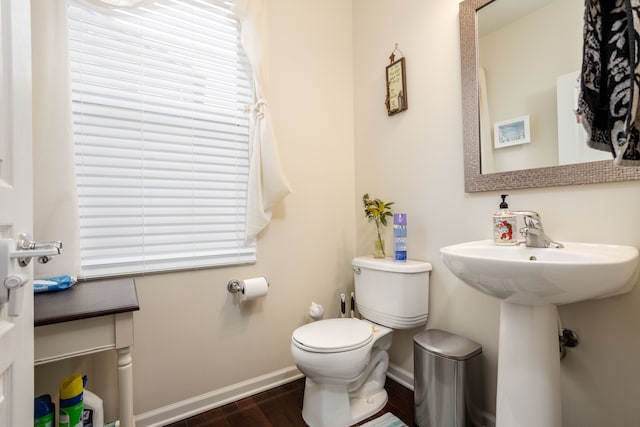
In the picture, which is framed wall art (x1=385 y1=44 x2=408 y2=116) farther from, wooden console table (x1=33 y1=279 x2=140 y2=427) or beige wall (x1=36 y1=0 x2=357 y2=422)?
wooden console table (x1=33 y1=279 x2=140 y2=427)

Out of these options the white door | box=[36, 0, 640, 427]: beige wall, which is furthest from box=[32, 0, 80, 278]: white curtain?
the white door

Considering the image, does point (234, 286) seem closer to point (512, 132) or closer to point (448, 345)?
point (448, 345)

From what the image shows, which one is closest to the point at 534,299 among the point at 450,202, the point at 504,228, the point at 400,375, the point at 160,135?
the point at 504,228

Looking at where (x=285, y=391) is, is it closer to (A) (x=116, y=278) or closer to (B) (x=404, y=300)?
(B) (x=404, y=300)

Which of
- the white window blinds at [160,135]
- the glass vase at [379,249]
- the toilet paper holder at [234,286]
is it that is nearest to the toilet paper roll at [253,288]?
the toilet paper holder at [234,286]

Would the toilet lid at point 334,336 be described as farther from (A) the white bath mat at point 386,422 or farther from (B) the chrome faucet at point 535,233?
(B) the chrome faucet at point 535,233

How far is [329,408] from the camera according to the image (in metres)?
1.40

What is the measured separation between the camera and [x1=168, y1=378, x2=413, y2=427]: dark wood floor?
1454 mm

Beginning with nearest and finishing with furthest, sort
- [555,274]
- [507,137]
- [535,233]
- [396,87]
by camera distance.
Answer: [555,274] < [535,233] < [507,137] < [396,87]

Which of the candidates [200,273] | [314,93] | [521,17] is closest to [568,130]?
[521,17]

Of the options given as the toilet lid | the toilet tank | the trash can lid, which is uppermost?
the toilet tank

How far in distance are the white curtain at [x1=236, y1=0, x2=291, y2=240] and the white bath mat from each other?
109 cm

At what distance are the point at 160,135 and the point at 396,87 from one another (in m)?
1.32

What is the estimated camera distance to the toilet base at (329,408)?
1.39 metres
